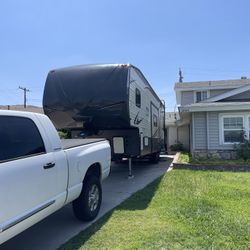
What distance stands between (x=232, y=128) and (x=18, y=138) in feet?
43.8

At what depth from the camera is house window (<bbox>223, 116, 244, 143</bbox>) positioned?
51.5 feet

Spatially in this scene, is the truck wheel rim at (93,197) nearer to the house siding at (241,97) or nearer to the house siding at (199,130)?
the house siding at (199,130)

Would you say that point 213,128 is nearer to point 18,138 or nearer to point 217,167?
point 217,167

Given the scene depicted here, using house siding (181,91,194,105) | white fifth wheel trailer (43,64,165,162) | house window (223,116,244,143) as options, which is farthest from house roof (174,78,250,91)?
white fifth wheel trailer (43,64,165,162)

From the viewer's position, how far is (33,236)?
5430mm

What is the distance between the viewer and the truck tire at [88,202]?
6.05 m

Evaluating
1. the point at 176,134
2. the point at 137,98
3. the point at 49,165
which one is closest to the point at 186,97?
the point at 176,134

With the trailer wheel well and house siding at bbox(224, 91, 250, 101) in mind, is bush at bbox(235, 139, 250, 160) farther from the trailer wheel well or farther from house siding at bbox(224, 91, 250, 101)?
the trailer wheel well

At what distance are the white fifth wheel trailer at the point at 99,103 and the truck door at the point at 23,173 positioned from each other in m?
4.74

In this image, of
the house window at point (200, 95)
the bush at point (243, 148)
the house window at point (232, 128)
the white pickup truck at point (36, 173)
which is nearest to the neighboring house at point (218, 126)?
the house window at point (232, 128)

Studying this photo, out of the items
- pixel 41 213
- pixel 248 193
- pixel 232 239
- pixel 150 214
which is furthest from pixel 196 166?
pixel 41 213

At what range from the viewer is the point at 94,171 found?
663cm

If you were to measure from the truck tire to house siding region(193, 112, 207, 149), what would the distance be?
35.0ft

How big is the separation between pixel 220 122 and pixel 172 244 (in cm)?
1192
